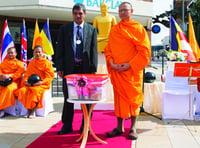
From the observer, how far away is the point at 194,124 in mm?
4098

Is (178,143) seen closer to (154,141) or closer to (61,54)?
(154,141)

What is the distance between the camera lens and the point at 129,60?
128 inches

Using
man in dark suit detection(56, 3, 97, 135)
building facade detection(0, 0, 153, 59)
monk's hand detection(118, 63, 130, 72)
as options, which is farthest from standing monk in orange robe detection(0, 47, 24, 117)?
building facade detection(0, 0, 153, 59)

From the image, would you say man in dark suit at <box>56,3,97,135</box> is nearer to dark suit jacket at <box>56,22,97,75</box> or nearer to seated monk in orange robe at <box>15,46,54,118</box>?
dark suit jacket at <box>56,22,97,75</box>

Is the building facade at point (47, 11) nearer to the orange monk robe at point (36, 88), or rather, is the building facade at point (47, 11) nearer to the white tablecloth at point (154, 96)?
the orange monk robe at point (36, 88)

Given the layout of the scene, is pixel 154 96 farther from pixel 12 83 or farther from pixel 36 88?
pixel 12 83

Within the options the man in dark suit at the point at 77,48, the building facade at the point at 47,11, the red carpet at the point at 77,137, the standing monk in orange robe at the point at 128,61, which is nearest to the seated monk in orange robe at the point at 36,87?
the red carpet at the point at 77,137

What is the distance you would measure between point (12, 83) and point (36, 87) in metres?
0.65

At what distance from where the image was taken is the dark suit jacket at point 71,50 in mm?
3334

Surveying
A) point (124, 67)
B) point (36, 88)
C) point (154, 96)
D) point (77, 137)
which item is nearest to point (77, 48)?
point (124, 67)

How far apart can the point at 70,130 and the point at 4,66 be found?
7.83ft

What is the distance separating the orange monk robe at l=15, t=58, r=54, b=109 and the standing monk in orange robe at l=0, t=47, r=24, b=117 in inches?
6.0

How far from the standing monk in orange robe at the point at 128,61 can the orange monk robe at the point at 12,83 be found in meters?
2.51

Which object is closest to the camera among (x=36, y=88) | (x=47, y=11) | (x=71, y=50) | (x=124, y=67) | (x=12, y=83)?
(x=124, y=67)
